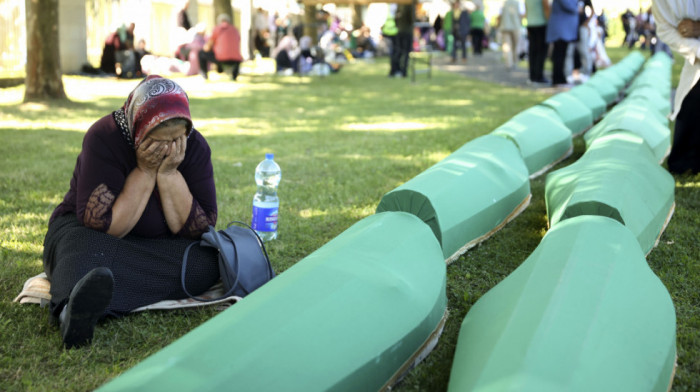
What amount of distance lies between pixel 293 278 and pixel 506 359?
74 cm

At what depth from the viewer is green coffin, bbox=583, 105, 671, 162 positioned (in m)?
5.16

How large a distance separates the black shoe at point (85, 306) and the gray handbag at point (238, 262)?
48 cm

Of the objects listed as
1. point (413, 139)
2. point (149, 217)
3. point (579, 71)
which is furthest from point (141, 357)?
point (579, 71)

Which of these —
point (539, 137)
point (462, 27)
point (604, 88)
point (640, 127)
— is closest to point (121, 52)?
point (604, 88)

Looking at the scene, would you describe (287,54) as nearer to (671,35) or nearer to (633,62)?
(633,62)

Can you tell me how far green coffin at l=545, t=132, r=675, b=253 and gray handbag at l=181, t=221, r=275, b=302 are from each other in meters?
1.30

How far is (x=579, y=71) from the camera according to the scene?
13375 millimetres

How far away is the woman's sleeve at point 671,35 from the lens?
196 inches

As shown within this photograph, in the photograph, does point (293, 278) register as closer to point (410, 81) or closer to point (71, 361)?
point (71, 361)

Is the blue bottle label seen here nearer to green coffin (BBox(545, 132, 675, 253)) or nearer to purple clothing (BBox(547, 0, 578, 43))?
green coffin (BBox(545, 132, 675, 253))

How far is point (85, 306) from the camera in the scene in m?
2.46

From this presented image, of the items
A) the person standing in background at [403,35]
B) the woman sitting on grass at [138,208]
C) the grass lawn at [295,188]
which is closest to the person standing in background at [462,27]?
the person standing in background at [403,35]

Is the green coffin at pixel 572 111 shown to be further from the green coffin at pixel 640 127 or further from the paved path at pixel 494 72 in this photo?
the paved path at pixel 494 72

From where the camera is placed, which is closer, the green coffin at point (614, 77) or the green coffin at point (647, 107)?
the green coffin at point (647, 107)
